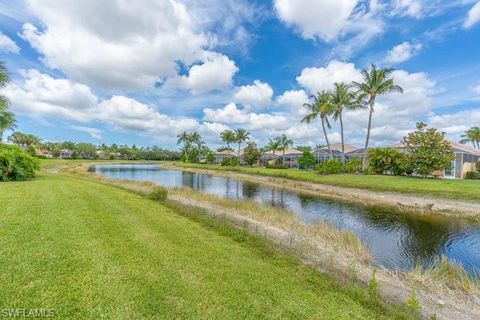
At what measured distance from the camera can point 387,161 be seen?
1369 inches

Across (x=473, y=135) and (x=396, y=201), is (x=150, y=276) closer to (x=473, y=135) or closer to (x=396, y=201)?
(x=396, y=201)

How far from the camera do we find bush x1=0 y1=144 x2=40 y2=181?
15.3m

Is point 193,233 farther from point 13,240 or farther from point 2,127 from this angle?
point 2,127

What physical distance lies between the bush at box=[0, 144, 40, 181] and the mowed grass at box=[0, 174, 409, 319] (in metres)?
9.95

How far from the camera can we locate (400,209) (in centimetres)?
1900

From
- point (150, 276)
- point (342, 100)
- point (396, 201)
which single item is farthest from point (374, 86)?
point (150, 276)

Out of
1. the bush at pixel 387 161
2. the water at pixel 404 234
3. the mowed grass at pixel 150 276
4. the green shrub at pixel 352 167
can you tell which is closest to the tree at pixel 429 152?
the bush at pixel 387 161

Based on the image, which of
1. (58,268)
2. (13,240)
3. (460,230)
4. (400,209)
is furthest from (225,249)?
(400,209)

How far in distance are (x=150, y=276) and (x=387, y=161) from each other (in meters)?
36.8

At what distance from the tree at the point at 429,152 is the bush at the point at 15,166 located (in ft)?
121

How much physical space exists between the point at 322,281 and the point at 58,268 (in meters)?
5.18

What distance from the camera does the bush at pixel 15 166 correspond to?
15.3 metres

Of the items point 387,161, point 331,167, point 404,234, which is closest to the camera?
point 404,234

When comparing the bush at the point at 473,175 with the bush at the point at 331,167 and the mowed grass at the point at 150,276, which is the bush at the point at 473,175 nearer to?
the bush at the point at 331,167
